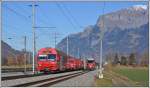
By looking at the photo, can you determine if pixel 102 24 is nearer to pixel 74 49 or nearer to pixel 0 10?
pixel 0 10

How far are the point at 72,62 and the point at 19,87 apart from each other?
56.0m

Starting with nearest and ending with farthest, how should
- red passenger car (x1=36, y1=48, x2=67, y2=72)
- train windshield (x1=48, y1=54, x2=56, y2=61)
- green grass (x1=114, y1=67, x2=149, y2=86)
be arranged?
green grass (x1=114, y1=67, x2=149, y2=86) < red passenger car (x1=36, y1=48, x2=67, y2=72) < train windshield (x1=48, y1=54, x2=56, y2=61)

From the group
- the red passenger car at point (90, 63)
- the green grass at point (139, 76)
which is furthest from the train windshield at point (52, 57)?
the red passenger car at point (90, 63)

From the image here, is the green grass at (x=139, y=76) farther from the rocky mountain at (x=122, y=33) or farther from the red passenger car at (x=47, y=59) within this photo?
the red passenger car at (x=47, y=59)

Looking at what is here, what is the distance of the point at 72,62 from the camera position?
81.6m

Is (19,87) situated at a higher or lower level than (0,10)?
lower

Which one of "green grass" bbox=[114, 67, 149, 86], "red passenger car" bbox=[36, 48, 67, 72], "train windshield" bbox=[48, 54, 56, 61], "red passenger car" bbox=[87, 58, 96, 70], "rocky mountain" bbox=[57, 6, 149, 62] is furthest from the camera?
"red passenger car" bbox=[87, 58, 96, 70]

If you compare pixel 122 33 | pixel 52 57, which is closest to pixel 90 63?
pixel 122 33

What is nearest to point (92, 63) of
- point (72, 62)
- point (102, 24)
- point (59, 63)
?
point (72, 62)

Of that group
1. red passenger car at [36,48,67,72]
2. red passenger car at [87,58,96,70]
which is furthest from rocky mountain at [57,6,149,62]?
red passenger car at [36,48,67,72]

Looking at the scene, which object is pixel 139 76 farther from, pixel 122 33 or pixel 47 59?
pixel 122 33

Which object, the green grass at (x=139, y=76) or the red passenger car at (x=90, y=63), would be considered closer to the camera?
the green grass at (x=139, y=76)

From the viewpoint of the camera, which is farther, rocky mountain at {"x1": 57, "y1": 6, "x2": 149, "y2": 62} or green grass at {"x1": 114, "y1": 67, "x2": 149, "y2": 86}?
rocky mountain at {"x1": 57, "y1": 6, "x2": 149, "y2": 62}

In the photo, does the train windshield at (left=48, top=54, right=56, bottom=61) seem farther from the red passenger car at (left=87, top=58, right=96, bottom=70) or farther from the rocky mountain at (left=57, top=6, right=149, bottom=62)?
the red passenger car at (left=87, top=58, right=96, bottom=70)
